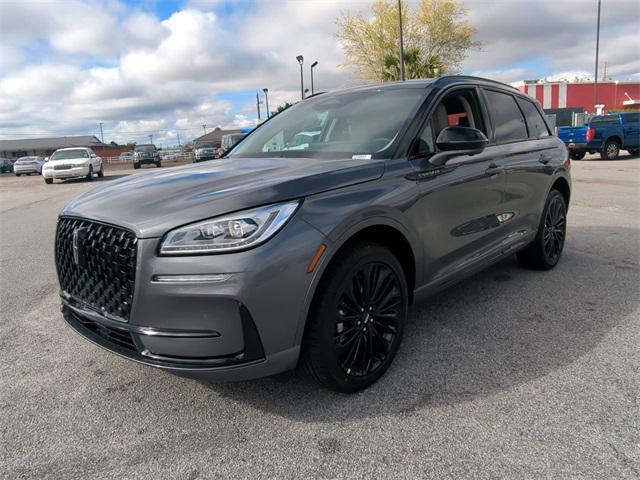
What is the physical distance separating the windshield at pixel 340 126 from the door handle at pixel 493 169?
0.83 meters

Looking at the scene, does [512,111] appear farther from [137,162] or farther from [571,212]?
[137,162]

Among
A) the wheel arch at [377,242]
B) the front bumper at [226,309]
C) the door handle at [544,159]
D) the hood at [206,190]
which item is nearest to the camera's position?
the front bumper at [226,309]

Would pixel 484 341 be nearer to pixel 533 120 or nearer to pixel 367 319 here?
pixel 367 319

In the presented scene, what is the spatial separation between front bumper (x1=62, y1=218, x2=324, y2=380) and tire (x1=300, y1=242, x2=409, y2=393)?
16 cm

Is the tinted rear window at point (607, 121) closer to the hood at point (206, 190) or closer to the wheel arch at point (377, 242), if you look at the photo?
the wheel arch at point (377, 242)

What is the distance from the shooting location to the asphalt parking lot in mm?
2227

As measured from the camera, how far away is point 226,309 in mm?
2205

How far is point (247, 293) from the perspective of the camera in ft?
7.16

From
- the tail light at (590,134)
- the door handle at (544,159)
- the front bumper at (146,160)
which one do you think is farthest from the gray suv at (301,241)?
the front bumper at (146,160)

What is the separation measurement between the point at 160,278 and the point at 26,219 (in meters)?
9.99

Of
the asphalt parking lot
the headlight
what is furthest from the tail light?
the headlight

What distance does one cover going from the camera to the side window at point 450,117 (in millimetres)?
3255

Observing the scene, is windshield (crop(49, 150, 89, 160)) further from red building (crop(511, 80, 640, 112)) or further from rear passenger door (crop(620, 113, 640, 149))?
red building (crop(511, 80, 640, 112))

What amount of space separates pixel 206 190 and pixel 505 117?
298cm
